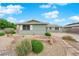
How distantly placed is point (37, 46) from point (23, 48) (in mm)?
239

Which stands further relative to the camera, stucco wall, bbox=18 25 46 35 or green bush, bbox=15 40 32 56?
stucco wall, bbox=18 25 46 35

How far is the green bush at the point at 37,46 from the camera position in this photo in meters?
3.75

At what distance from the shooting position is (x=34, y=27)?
387 centimetres

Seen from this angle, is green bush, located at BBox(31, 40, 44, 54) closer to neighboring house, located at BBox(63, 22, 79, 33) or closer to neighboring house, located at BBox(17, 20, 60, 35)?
neighboring house, located at BBox(17, 20, 60, 35)

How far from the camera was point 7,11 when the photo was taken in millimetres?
3824

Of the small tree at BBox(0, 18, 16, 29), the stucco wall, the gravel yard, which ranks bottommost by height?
the gravel yard

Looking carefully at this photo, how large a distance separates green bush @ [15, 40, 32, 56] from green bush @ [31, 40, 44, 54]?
68 mm

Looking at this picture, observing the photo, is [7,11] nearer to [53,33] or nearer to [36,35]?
[36,35]

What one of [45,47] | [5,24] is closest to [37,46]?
[45,47]

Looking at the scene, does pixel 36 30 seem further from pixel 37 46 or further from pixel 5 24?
pixel 5 24

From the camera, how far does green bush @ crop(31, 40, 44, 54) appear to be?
12.3 feet

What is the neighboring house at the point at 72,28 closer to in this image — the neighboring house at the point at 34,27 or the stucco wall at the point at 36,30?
the neighboring house at the point at 34,27

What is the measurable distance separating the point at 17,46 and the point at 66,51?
2.79 ft

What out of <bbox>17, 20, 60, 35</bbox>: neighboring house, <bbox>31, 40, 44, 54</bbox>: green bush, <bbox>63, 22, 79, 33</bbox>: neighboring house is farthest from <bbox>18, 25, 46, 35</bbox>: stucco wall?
<bbox>63, 22, 79, 33</bbox>: neighboring house
